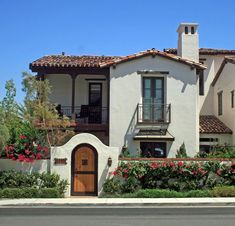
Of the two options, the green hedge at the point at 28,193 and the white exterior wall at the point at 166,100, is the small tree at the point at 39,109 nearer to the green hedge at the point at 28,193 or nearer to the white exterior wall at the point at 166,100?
the green hedge at the point at 28,193

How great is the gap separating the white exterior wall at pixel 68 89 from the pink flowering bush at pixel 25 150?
7.49 meters

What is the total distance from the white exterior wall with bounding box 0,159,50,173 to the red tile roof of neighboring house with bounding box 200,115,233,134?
1131cm

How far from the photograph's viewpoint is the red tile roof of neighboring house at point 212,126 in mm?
28875

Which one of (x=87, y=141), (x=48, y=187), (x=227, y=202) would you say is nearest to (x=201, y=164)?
(x=227, y=202)

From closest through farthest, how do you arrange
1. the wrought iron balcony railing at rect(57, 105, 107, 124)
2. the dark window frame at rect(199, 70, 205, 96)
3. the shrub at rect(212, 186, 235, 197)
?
the shrub at rect(212, 186, 235, 197), the wrought iron balcony railing at rect(57, 105, 107, 124), the dark window frame at rect(199, 70, 205, 96)

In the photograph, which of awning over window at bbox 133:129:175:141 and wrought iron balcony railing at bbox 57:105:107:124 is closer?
awning over window at bbox 133:129:175:141

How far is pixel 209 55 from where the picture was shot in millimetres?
33438

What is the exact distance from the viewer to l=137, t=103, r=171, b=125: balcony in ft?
87.7

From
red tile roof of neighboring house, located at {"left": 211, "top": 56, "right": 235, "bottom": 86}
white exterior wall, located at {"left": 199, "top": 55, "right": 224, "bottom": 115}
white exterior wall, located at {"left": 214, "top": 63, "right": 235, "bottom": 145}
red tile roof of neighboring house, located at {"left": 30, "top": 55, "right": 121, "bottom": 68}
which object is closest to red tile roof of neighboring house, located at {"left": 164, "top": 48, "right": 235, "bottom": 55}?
white exterior wall, located at {"left": 199, "top": 55, "right": 224, "bottom": 115}

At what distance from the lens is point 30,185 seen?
20.8 meters

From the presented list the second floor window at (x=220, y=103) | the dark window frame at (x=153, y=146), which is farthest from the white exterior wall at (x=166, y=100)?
the second floor window at (x=220, y=103)

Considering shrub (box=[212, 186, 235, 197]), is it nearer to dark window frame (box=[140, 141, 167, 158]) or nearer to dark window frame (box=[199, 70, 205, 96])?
dark window frame (box=[140, 141, 167, 158])

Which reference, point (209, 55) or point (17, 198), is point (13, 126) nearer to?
point (17, 198)
